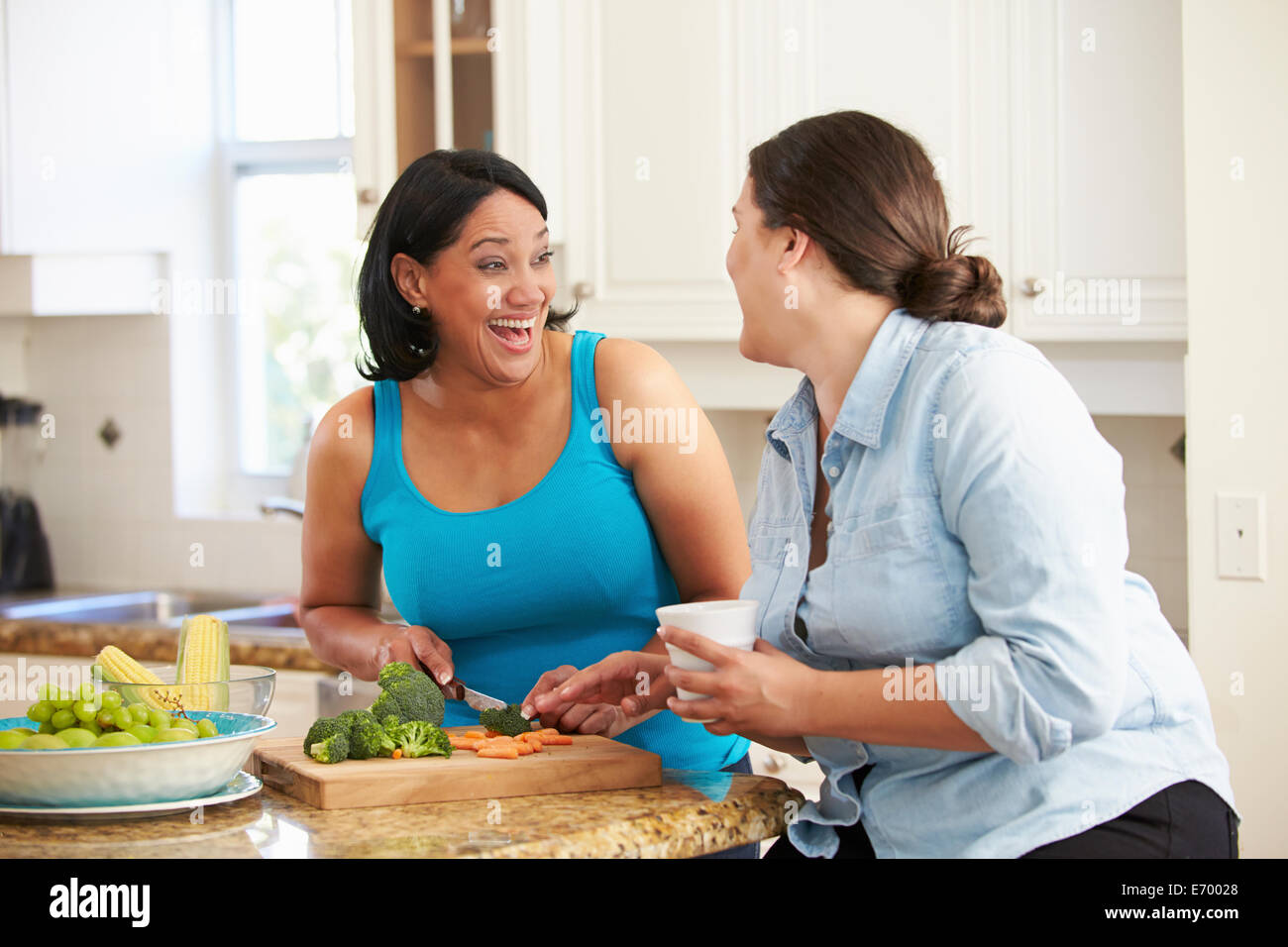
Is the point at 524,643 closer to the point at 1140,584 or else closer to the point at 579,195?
the point at 1140,584

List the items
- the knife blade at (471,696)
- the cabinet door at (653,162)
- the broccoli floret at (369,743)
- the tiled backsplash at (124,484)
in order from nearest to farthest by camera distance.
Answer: the broccoli floret at (369,743), the knife blade at (471,696), the cabinet door at (653,162), the tiled backsplash at (124,484)

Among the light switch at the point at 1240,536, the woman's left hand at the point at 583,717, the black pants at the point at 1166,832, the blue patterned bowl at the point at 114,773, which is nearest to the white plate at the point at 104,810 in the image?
the blue patterned bowl at the point at 114,773

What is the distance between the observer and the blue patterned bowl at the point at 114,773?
1.13m

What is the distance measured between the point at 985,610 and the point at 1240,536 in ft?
4.08

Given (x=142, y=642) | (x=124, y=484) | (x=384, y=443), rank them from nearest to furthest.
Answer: (x=384, y=443) → (x=142, y=642) → (x=124, y=484)

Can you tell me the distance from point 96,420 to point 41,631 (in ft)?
2.95

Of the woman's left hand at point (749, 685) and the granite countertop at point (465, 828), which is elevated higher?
the woman's left hand at point (749, 685)

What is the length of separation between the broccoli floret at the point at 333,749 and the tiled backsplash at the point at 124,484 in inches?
97.7

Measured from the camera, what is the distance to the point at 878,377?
1251mm

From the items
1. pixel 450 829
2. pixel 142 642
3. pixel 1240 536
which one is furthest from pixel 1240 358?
pixel 142 642

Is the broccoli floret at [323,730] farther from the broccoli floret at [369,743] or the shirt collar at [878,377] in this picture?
the shirt collar at [878,377]

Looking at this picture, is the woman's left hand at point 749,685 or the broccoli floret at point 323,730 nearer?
the woman's left hand at point 749,685

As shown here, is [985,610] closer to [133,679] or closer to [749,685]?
[749,685]
